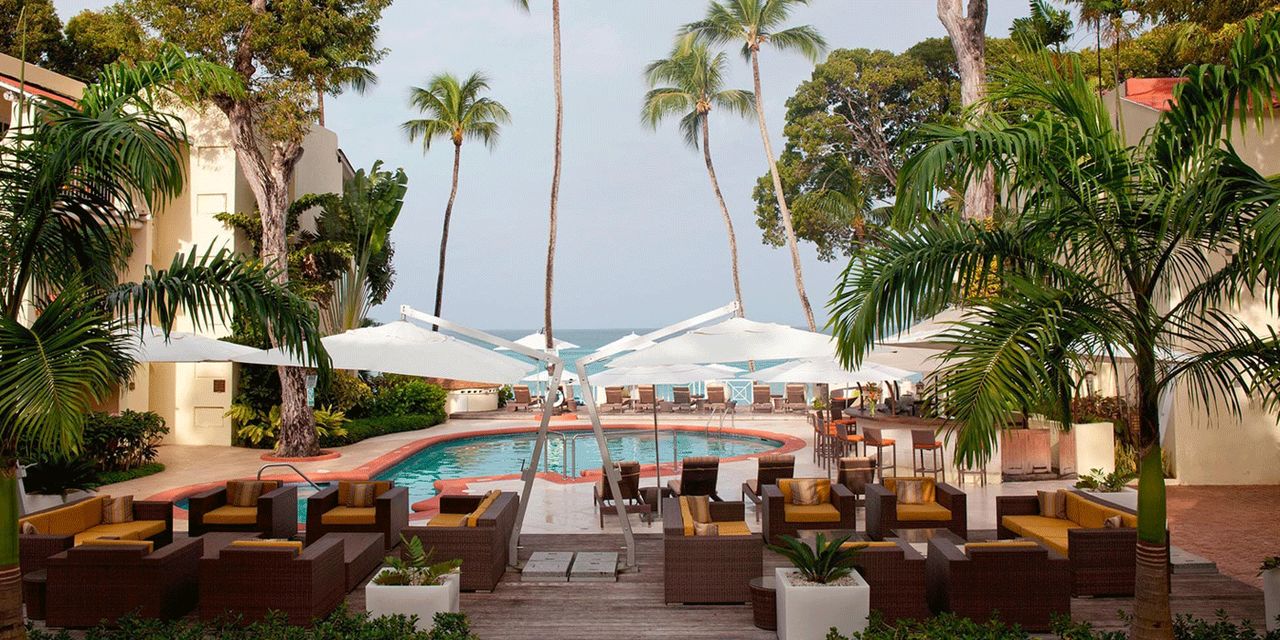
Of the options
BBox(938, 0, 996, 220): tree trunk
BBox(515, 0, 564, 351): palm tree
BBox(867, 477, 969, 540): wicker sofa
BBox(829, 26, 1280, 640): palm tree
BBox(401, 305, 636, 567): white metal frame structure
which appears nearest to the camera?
BBox(829, 26, 1280, 640): palm tree

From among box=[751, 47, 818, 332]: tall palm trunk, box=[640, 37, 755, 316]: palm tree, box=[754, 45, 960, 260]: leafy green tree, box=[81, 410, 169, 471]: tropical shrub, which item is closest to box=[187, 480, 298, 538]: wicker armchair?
box=[81, 410, 169, 471]: tropical shrub

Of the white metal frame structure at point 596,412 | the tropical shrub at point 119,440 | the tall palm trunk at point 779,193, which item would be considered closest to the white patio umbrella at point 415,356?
the white metal frame structure at point 596,412

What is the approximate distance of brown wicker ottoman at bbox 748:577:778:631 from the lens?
21.8 feet

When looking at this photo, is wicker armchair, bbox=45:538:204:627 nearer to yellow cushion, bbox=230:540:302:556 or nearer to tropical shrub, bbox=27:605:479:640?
tropical shrub, bbox=27:605:479:640

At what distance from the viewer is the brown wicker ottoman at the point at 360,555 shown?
25.1ft

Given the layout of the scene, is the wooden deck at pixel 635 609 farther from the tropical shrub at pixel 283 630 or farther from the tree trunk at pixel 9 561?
the tree trunk at pixel 9 561

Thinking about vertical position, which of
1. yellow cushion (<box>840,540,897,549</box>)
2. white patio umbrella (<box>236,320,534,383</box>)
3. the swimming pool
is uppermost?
white patio umbrella (<box>236,320,534,383</box>)

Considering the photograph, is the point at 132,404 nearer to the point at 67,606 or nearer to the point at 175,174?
the point at 67,606

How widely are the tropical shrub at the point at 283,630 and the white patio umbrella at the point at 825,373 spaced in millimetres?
5727

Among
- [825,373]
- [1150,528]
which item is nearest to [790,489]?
[825,373]

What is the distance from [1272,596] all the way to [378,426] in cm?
1798

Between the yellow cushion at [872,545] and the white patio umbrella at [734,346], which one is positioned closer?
the yellow cushion at [872,545]

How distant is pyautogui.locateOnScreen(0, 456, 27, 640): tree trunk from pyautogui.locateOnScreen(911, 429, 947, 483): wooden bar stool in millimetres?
9827

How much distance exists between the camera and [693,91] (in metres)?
Answer: 33.0
